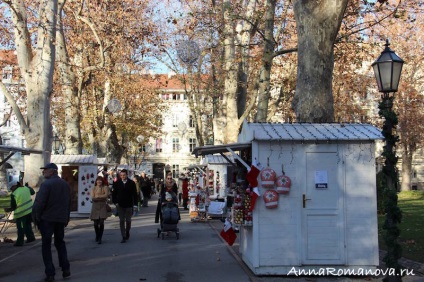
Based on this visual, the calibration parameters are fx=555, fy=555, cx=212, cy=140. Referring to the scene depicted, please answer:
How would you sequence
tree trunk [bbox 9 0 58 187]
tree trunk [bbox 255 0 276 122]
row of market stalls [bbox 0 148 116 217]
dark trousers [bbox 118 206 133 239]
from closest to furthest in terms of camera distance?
dark trousers [bbox 118 206 133 239], tree trunk [bbox 9 0 58 187], tree trunk [bbox 255 0 276 122], row of market stalls [bbox 0 148 116 217]

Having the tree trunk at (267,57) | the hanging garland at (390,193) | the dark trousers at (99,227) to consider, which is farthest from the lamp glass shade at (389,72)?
the tree trunk at (267,57)

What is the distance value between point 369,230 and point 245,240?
2510 mm

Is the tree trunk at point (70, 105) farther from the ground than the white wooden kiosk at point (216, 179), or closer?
farther from the ground

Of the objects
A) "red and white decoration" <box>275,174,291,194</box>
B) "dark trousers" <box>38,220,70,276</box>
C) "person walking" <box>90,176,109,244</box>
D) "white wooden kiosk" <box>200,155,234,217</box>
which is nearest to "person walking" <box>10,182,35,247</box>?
"person walking" <box>90,176,109,244</box>

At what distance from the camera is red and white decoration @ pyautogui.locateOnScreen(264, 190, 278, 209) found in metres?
9.91

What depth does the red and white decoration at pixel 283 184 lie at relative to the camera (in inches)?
393

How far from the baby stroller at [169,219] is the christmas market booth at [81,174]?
9.73m

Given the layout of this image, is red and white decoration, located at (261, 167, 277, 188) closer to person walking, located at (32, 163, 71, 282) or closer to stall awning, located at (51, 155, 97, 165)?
person walking, located at (32, 163, 71, 282)

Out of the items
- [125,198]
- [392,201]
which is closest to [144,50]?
[125,198]

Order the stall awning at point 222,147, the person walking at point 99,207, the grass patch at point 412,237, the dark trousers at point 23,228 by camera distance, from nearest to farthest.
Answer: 1. the stall awning at point 222,147
2. the grass patch at point 412,237
3. the dark trousers at point 23,228
4. the person walking at point 99,207

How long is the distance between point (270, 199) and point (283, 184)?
36cm

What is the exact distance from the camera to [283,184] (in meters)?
9.99

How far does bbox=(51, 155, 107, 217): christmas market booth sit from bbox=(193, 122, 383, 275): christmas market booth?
16176mm

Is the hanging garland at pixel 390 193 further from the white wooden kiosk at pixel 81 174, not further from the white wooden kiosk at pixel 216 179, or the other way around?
the white wooden kiosk at pixel 81 174
